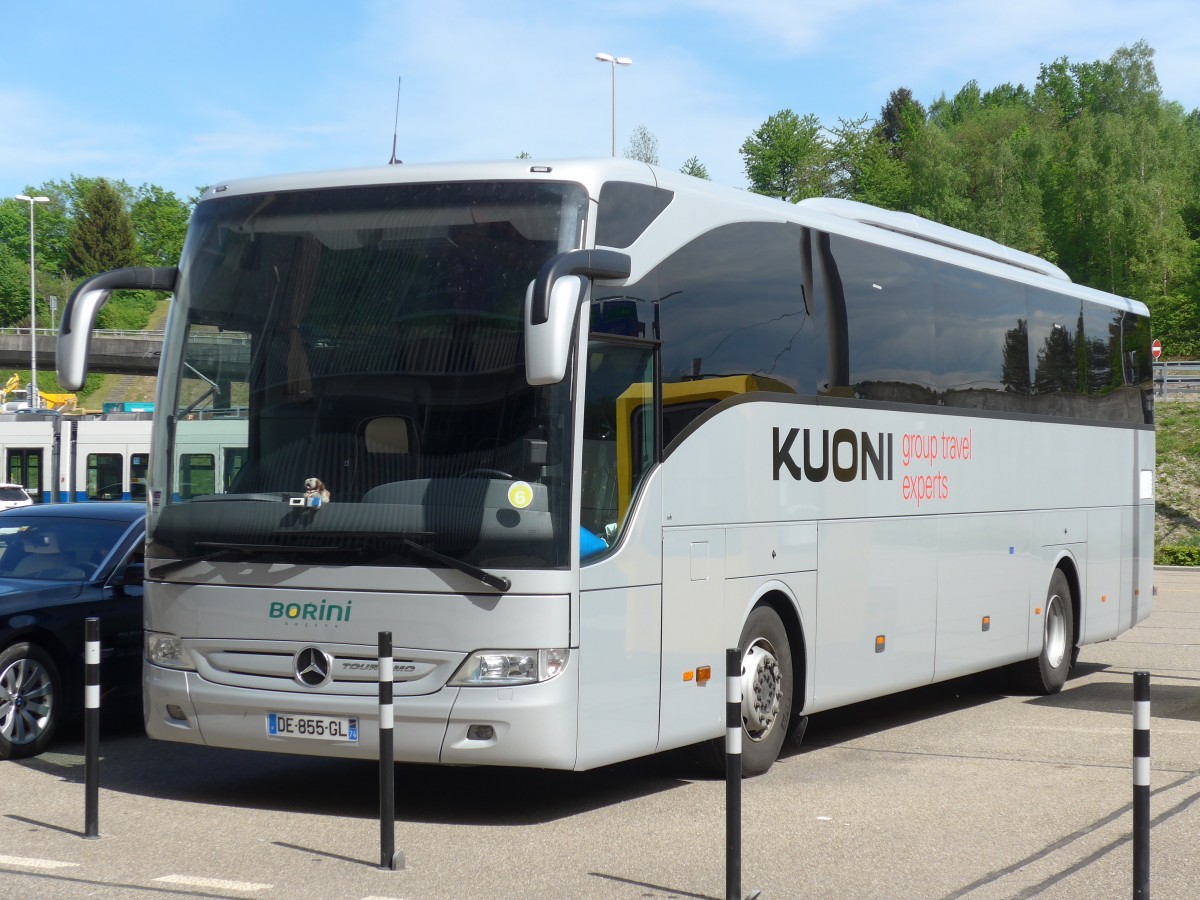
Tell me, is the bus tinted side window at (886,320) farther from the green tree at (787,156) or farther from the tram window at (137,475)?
the green tree at (787,156)

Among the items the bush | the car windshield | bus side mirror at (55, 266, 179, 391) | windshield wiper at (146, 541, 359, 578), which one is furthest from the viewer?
the bush

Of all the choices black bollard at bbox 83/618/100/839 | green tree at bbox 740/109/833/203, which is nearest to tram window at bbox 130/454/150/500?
black bollard at bbox 83/618/100/839

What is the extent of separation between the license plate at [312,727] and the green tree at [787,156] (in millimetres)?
95888

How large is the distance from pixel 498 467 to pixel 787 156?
98252 mm

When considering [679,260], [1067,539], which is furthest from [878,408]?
[1067,539]

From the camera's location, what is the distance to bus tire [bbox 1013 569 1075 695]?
1414 centimetres

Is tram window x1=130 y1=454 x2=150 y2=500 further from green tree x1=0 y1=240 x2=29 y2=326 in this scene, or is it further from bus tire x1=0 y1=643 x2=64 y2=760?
green tree x1=0 y1=240 x2=29 y2=326

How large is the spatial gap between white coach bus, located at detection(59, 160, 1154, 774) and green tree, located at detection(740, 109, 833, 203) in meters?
93.8

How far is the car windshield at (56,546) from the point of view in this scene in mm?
11080

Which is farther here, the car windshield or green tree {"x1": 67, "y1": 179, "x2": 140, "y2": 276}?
green tree {"x1": 67, "y1": 179, "x2": 140, "y2": 276}

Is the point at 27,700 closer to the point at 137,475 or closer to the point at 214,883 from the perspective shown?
the point at 214,883

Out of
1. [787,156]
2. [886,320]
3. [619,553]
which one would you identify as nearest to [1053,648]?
[886,320]

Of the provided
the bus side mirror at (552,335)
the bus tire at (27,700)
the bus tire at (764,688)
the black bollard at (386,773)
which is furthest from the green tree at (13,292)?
the bus side mirror at (552,335)

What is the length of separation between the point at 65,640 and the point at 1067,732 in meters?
7.14
